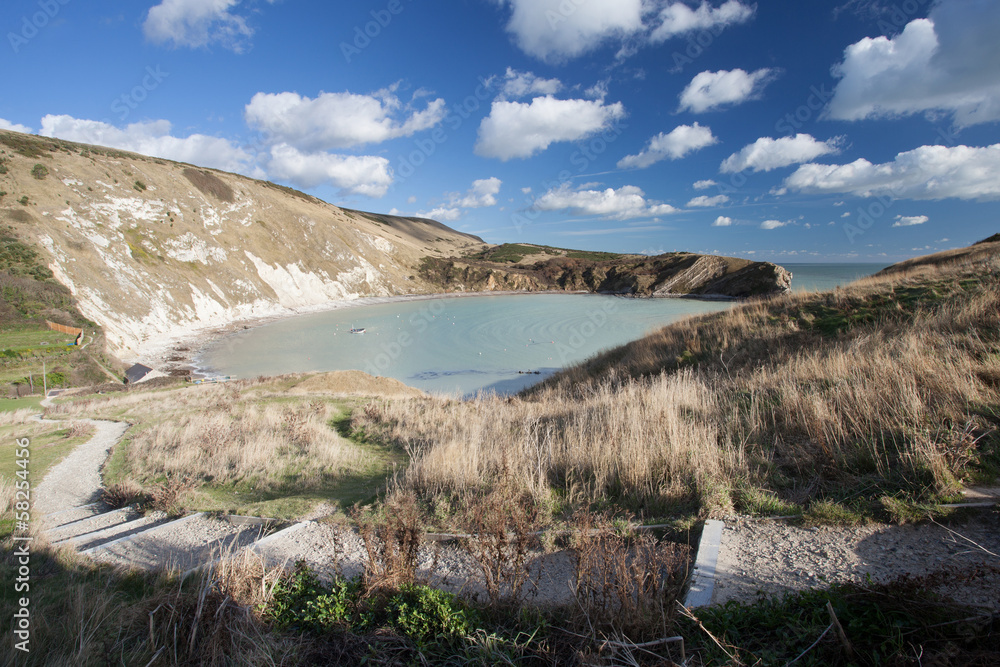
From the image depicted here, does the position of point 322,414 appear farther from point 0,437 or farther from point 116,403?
point 116,403

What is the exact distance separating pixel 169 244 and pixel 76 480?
46061 millimetres

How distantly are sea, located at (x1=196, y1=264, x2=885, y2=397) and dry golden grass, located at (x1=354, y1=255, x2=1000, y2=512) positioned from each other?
20.9 ft

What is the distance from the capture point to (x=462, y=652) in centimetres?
248

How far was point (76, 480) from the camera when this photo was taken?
7.27 m

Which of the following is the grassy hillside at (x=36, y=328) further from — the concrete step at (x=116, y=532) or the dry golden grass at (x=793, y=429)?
the dry golden grass at (x=793, y=429)

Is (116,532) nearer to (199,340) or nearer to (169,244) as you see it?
(199,340)

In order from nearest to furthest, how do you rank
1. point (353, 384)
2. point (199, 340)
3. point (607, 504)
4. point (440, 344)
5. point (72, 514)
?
point (607, 504), point (72, 514), point (353, 384), point (440, 344), point (199, 340)

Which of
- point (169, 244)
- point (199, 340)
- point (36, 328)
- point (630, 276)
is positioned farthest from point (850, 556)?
point (630, 276)

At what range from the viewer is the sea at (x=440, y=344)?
2503 cm

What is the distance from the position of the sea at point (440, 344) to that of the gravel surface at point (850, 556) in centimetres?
1114

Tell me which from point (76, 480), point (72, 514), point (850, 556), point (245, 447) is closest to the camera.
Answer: point (850, 556)

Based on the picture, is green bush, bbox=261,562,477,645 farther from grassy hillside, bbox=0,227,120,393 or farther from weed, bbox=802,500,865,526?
grassy hillside, bbox=0,227,120,393

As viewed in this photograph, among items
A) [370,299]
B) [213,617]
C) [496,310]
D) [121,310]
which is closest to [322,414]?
[213,617]

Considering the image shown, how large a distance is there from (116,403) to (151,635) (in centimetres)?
1732
